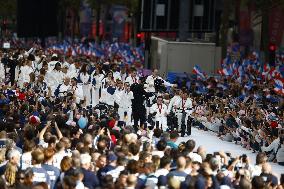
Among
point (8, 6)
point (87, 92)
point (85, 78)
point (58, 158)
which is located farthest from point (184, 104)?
point (8, 6)

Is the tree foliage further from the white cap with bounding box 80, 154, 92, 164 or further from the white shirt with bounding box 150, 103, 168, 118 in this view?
the white cap with bounding box 80, 154, 92, 164

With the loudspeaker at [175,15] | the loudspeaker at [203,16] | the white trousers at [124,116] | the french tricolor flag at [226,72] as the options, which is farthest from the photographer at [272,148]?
the french tricolor flag at [226,72]

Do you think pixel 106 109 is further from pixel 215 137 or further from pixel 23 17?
pixel 23 17

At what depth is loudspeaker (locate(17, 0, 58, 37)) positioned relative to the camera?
42.0 metres

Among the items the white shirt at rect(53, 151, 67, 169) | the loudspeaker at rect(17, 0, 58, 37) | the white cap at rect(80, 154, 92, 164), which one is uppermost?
the loudspeaker at rect(17, 0, 58, 37)

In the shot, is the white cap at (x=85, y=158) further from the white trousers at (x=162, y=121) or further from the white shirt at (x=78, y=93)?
the white shirt at (x=78, y=93)

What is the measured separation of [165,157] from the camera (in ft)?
52.4

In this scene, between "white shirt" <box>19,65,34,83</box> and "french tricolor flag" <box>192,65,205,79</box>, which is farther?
"french tricolor flag" <box>192,65,205,79</box>

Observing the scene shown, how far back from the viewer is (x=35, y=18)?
1655 inches

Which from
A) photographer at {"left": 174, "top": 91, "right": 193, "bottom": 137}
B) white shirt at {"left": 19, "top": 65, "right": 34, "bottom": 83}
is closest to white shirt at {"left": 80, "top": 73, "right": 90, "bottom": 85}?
white shirt at {"left": 19, "top": 65, "right": 34, "bottom": 83}

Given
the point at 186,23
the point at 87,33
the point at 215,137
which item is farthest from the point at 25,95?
the point at 87,33

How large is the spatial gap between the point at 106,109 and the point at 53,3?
1319 cm

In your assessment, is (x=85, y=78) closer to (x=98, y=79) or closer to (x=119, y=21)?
(x=98, y=79)

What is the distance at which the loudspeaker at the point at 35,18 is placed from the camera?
42.0 m
